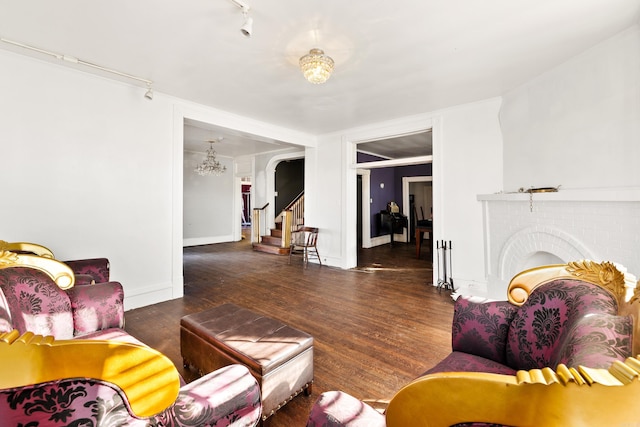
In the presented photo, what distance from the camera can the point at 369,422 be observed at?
35.5 inches

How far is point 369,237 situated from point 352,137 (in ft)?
11.5

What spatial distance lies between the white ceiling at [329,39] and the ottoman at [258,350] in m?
2.35

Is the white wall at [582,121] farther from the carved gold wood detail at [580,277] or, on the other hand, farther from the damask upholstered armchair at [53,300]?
the damask upholstered armchair at [53,300]

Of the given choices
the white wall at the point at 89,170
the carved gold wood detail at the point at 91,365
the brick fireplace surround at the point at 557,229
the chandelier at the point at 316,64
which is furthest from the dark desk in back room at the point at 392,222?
the carved gold wood detail at the point at 91,365

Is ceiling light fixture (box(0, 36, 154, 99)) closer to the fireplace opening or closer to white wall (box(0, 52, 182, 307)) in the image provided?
white wall (box(0, 52, 182, 307))

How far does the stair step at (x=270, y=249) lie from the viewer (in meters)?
7.29

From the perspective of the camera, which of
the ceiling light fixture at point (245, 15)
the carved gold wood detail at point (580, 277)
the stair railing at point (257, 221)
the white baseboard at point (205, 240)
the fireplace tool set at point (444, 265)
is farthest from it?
the stair railing at point (257, 221)

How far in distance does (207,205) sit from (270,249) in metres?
2.96

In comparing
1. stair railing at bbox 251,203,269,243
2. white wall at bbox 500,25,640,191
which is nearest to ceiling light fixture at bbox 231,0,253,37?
white wall at bbox 500,25,640,191

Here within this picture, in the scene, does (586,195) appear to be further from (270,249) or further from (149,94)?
(270,249)

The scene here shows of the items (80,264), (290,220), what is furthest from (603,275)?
(290,220)

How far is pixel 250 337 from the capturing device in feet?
5.87

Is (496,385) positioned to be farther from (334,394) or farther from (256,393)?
(256,393)

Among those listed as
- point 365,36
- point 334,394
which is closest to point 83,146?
point 365,36
